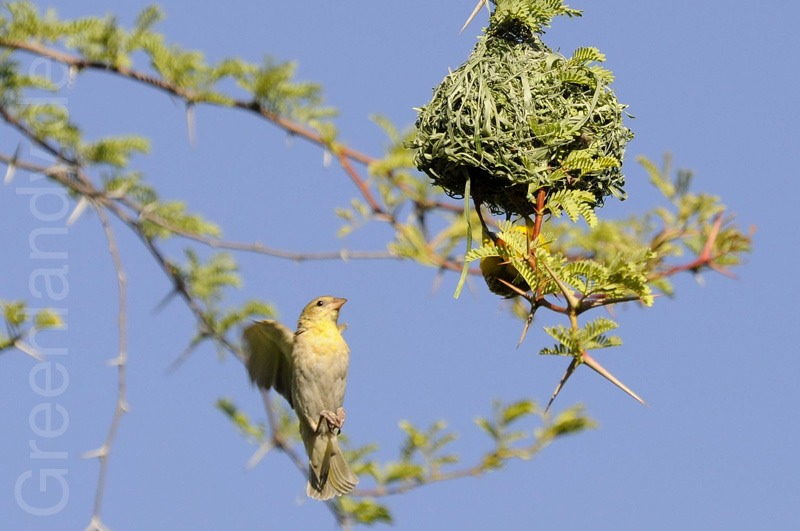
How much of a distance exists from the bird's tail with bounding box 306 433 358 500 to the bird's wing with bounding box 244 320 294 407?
Answer: 272 mm

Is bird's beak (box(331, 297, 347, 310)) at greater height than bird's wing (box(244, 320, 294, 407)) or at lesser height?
greater

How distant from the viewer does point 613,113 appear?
4.58m

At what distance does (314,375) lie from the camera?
552 centimetres

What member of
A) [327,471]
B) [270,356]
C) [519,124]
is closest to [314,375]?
[270,356]

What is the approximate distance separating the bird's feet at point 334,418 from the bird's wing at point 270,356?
218 millimetres

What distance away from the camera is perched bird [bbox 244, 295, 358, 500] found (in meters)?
5.56

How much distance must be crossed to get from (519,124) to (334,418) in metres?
1.69

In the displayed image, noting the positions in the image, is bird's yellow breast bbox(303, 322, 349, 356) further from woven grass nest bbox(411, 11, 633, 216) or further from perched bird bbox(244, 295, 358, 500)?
woven grass nest bbox(411, 11, 633, 216)

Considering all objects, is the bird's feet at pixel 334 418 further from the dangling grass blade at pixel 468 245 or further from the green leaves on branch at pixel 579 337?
the green leaves on branch at pixel 579 337

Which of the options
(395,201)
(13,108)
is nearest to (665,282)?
(395,201)

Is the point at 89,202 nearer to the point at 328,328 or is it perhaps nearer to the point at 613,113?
the point at 328,328

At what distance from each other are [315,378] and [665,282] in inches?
69.0

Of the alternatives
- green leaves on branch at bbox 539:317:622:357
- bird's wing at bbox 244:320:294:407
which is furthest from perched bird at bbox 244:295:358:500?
green leaves on branch at bbox 539:317:622:357

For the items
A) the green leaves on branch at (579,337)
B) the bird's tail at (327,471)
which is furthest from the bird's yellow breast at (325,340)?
the green leaves on branch at (579,337)
